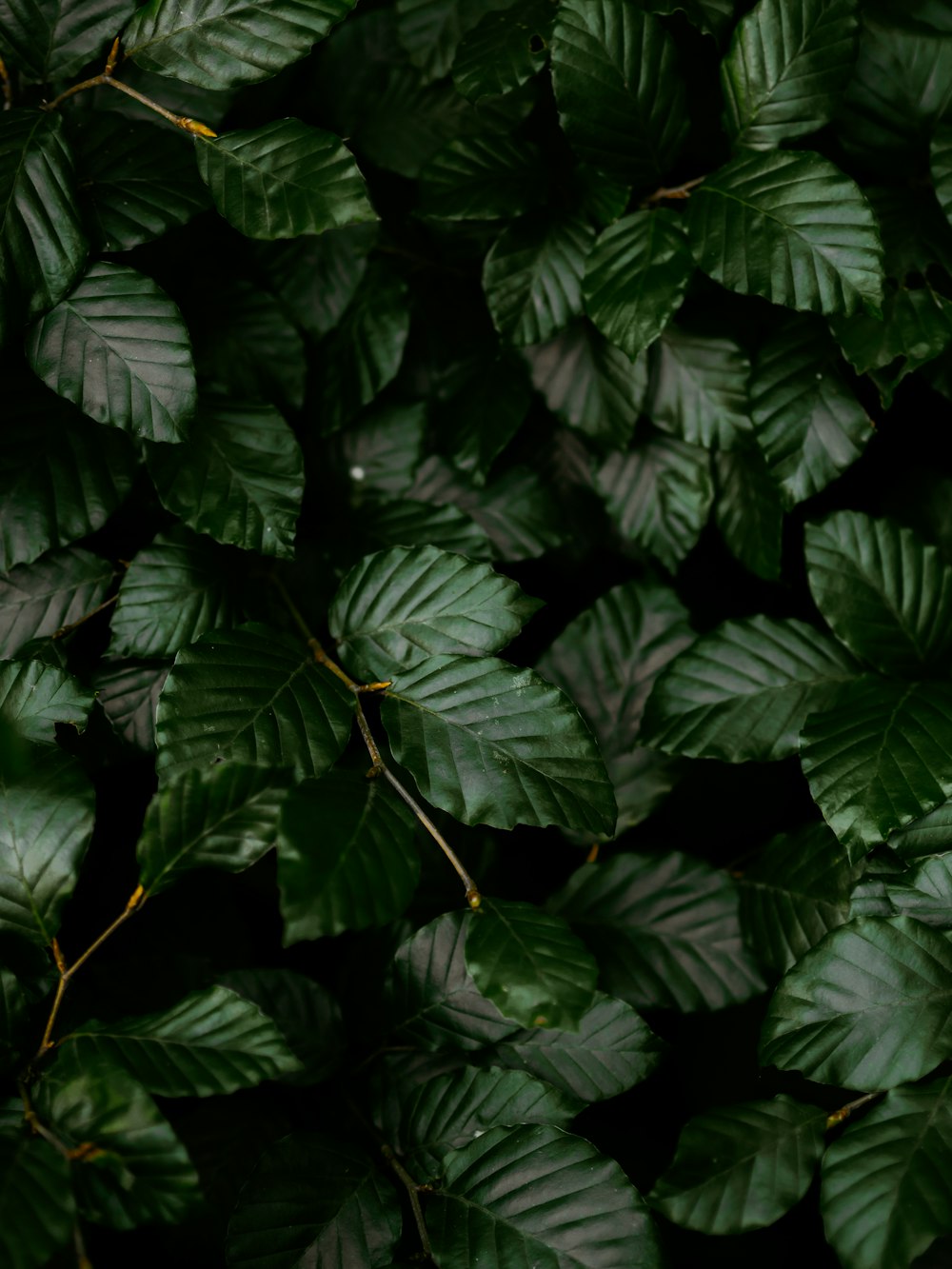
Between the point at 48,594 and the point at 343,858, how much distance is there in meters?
0.55

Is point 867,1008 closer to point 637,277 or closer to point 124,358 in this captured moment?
point 637,277

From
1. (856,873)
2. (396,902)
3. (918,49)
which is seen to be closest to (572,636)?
(856,873)

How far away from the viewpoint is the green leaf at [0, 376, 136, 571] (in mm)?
1054

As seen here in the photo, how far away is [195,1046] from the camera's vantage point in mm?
811

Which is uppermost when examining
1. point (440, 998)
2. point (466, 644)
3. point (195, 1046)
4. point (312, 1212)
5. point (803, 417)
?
point (803, 417)

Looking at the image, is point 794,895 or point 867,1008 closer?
point 867,1008

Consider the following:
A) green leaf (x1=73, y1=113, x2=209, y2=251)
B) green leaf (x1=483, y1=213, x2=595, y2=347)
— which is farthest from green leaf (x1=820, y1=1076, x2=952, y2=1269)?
green leaf (x1=73, y1=113, x2=209, y2=251)

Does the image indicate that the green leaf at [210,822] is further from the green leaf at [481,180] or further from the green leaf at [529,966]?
the green leaf at [481,180]

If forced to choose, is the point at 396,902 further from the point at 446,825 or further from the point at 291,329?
the point at 291,329

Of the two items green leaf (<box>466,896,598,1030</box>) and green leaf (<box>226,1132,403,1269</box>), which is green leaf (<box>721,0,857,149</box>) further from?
green leaf (<box>226,1132,403,1269</box>)

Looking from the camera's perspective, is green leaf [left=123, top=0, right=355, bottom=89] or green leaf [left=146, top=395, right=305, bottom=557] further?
green leaf [left=146, top=395, right=305, bottom=557]

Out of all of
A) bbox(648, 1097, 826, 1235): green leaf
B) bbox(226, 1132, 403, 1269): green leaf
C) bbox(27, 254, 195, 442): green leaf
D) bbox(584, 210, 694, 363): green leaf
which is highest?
bbox(584, 210, 694, 363): green leaf

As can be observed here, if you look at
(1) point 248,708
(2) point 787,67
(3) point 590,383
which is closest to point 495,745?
(1) point 248,708

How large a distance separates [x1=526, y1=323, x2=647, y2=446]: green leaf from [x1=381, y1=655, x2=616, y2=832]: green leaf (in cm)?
46
